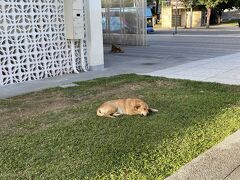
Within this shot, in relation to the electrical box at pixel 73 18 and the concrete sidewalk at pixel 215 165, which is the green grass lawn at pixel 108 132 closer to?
the concrete sidewalk at pixel 215 165

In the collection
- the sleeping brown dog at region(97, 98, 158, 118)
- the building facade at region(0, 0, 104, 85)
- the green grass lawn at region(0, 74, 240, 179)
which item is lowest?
the green grass lawn at region(0, 74, 240, 179)

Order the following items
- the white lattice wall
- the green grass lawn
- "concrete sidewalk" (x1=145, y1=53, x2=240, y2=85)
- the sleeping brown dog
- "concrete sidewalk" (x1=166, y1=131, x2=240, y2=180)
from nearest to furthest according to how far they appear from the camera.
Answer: "concrete sidewalk" (x1=166, y1=131, x2=240, y2=180), the green grass lawn, the sleeping brown dog, the white lattice wall, "concrete sidewalk" (x1=145, y1=53, x2=240, y2=85)

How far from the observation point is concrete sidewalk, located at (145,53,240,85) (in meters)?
8.67

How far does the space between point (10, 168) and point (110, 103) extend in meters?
2.18

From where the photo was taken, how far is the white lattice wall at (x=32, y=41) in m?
8.55

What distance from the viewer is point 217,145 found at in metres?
4.31

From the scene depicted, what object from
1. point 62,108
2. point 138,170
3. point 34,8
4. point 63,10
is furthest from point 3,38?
point 138,170

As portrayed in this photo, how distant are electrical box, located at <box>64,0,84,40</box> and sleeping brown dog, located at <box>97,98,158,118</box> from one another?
4.39m

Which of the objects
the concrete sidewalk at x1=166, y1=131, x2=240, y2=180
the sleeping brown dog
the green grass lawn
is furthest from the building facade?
the concrete sidewalk at x1=166, y1=131, x2=240, y2=180

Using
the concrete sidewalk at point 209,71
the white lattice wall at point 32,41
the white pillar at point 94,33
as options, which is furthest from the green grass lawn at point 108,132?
the white pillar at point 94,33

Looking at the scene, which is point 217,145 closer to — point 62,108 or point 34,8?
point 62,108

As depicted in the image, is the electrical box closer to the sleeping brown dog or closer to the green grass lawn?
the green grass lawn

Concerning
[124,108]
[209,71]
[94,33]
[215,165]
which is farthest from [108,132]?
[94,33]

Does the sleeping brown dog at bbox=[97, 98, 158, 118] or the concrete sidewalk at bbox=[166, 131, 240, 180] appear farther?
the sleeping brown dog at bbox=[97, 98, 158, 118]
